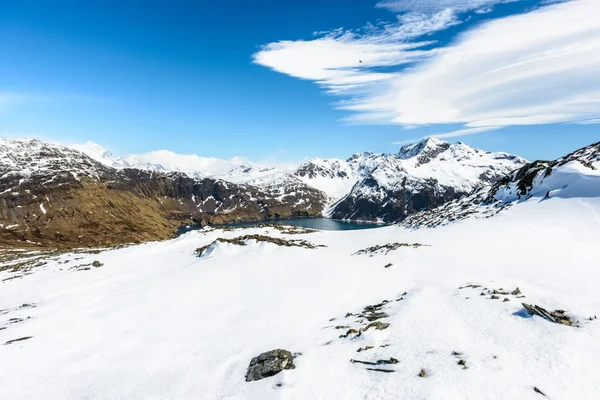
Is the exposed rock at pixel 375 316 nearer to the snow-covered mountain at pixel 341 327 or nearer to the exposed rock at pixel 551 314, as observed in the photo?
the snow-covered mountain at pixel 341 327

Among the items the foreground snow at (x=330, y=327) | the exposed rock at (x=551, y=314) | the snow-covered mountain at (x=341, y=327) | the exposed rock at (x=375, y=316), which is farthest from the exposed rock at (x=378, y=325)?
the exposed rock at (x=551, y=314)

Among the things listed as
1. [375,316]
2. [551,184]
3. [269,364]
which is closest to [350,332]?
[375,316]

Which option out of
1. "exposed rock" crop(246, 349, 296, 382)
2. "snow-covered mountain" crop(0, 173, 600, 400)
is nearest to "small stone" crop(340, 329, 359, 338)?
"snow-covered mountain" crop(0, 173, 600, 400)

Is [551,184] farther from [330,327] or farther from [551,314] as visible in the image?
[330,327]

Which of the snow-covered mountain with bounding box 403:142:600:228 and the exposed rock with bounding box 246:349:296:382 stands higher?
the snow-covered mountain with bounding box 403:142:600:228

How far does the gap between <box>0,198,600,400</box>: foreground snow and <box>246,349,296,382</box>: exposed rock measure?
473 mm

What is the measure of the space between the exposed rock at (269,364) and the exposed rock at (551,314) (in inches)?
425

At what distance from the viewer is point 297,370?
12.4 m

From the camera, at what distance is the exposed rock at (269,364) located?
41.4 ft

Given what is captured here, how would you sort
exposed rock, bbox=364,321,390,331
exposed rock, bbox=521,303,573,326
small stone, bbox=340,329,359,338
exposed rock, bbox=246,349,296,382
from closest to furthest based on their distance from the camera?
1. exposed rock, bbox=521,303,573,326
2. exposed rock, bbox=246,349,296,382
3. exposed rock, bbox=364,321,390,331
4. small stone, bbox=340,329,359,338

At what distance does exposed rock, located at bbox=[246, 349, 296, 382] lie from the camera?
41.4 feet

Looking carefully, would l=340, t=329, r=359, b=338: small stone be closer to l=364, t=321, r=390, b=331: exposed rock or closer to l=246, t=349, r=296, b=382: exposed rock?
l=364, t=321, r=390, b=331: exposed rock

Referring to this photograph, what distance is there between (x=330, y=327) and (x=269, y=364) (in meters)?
4.57

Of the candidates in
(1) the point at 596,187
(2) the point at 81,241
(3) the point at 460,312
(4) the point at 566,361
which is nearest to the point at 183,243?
(3) the point at 460,312
